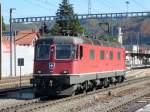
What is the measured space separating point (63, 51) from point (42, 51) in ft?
3.58

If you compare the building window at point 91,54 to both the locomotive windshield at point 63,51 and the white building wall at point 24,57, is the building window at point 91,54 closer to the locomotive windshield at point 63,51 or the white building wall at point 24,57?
the locomotive windshield at point 63,51

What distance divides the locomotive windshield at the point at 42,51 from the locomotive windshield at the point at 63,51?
0.50m

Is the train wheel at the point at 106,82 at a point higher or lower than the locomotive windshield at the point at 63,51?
lower

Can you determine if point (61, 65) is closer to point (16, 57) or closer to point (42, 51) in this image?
point (42, 51)

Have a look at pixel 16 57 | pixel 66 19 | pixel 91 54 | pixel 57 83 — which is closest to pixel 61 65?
pixel 57 83

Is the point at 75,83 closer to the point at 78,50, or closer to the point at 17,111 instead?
the point at 78,50

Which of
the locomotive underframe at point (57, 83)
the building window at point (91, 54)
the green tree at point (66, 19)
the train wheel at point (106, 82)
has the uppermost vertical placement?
the green tree at point (66, 19)

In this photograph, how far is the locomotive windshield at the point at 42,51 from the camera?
86.9ft

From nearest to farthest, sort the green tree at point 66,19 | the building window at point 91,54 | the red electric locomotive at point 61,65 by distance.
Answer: the red electric locomotive at point 61,65 → the building window at point 91,54 → the green tree at point 66,19

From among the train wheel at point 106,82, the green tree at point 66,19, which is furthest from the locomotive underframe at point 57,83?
the green tree at point 66,19

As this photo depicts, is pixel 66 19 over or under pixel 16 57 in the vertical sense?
over

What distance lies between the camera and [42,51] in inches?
1051

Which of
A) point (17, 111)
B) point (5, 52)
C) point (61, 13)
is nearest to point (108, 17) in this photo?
point (61, 13)

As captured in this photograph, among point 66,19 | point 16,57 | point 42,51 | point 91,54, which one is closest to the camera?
point 42,51
